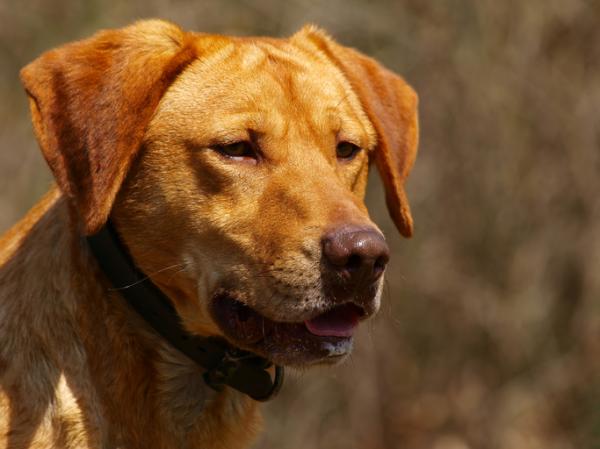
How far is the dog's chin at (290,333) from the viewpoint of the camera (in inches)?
142

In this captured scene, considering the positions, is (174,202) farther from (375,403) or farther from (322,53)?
(375,403)

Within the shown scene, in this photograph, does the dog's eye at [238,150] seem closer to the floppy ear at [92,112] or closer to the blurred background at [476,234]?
the floppy ear at [92,112]

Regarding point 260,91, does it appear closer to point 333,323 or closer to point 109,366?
point 333,323

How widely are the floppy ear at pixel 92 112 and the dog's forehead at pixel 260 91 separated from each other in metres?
0.14

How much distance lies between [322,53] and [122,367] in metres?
1.60

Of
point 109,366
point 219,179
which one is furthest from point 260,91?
point 109,366

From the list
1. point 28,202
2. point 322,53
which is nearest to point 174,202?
point 322,53

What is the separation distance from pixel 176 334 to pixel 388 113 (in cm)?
136

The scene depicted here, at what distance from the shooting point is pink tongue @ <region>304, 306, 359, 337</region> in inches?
143

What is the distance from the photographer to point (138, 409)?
364 cm

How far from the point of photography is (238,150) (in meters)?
3.79

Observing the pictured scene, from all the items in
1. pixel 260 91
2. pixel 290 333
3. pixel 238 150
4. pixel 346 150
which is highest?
pixel 260 91

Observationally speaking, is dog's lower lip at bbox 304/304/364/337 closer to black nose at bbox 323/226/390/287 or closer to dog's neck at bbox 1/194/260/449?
black nose at bbox 323/226/390/287

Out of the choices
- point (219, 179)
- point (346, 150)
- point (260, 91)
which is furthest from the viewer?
point (346, 150)
